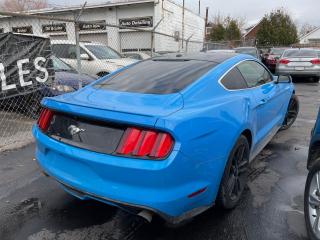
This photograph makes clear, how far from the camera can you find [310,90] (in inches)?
490

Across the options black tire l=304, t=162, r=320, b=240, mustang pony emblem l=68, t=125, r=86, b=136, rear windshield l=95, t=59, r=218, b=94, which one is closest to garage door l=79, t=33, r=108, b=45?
rear windshield l=95, t=59, r=218, b=94

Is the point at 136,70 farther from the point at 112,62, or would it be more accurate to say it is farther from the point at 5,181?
the point at 112,62

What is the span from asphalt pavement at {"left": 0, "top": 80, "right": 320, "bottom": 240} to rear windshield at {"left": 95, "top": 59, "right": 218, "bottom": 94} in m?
1.19

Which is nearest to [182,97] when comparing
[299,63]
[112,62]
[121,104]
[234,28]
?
[121,104]

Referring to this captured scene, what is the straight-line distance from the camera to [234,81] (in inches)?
Answer: 144

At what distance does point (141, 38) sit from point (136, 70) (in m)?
18.9

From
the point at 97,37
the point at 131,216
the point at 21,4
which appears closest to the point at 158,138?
the point at 131,216

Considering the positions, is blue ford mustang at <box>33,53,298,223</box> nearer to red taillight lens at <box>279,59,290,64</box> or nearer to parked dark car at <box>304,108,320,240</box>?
parked dark car at <box>304,108,320,240</box>

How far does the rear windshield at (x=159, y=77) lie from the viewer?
329 cm

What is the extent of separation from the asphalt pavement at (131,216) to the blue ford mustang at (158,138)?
0.80 ft

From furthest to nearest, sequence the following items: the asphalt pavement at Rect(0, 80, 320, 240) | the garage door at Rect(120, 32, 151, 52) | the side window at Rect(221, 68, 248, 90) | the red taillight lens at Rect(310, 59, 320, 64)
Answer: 1. the garage door at Rect(120, 32, 151, 52)
2. the red taillight lens at Rect(310, 59, 320, 64)
3. the side window at Rect(221, 68, 248, 90)
4. the asphalt pavement at Rect(0, 80, 320, 240)

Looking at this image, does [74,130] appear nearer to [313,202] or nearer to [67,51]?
[313,202]

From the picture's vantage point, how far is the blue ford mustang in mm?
2473

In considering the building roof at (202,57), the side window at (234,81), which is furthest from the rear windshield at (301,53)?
the side window at (234,81)
